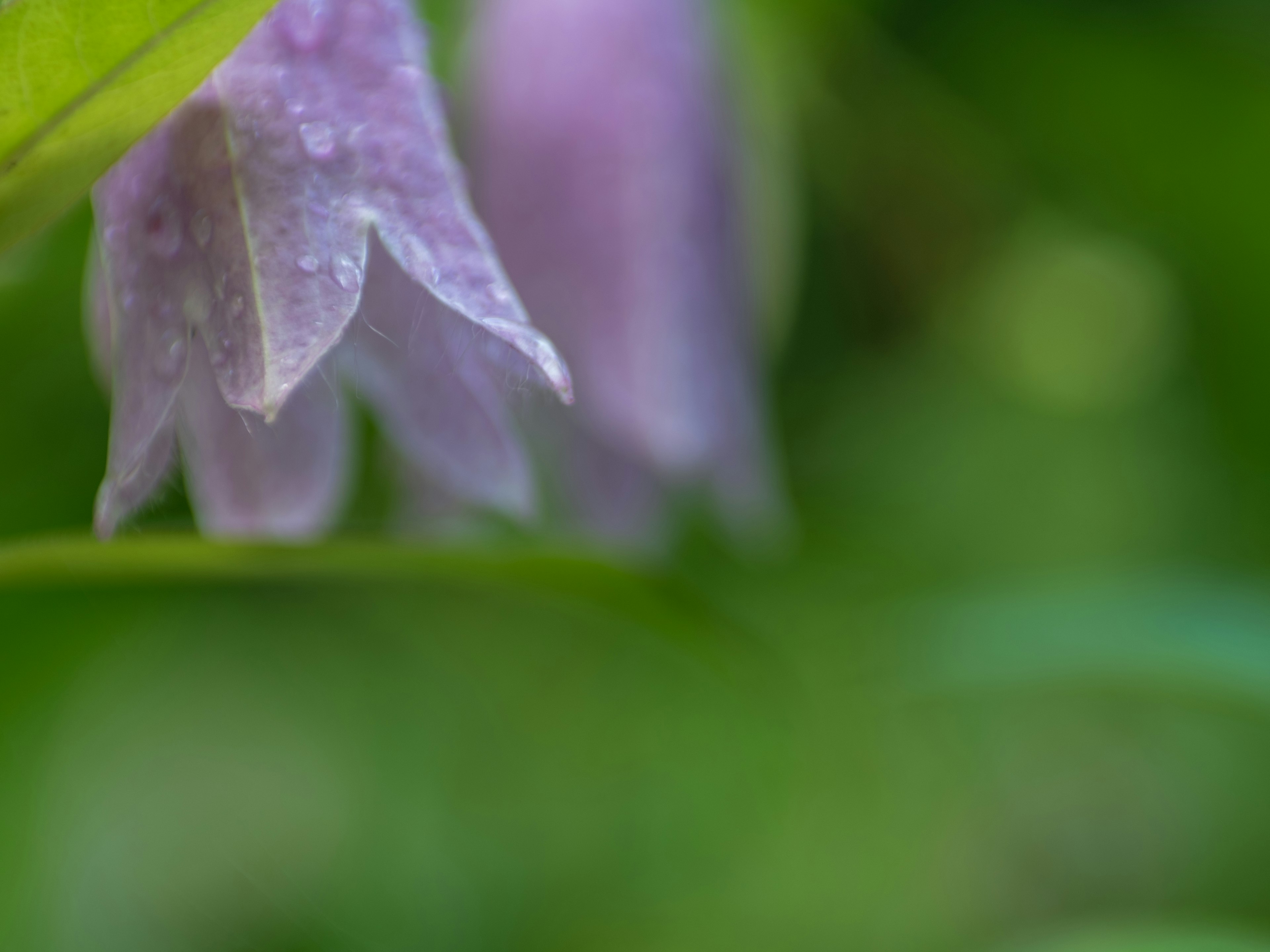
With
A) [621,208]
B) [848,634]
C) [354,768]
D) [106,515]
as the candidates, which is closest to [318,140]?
[106,515]

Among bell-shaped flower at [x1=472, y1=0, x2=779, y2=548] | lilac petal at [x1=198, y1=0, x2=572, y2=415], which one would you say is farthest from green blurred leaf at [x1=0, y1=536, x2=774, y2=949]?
lilac petal at [x1=198, y1=0, x2=572, y2=415]

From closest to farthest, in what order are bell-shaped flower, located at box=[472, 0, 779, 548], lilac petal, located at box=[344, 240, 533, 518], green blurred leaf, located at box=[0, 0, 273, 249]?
green blurred leaf, located at box=[0, 0, 273, 249]
lilac petal, located at box=[344, 240, 533, 518]
bell-shaped flower, located at box=[472, 0, 779, 548]

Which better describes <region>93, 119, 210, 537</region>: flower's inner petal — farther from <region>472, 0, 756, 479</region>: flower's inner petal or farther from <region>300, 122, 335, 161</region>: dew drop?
<region>472, 0, 756, 479</region>: flower's inner petal

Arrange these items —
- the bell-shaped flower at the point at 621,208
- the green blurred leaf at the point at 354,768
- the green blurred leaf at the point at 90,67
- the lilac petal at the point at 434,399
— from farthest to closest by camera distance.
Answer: the green blurred leaf at the point at 354,768 → the bell-shaped flower at the point at 621,208 → the lilac petal at the point at 434,399 → the green blurred leaf at the point at 90,67

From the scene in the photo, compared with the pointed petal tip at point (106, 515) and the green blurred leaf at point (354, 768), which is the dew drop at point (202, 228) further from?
the green blurred leaf at point (354, 768)

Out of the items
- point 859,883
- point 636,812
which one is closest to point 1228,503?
point 859,883

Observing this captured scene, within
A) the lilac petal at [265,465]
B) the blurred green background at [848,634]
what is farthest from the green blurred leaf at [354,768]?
the lilac petal at [265,465]

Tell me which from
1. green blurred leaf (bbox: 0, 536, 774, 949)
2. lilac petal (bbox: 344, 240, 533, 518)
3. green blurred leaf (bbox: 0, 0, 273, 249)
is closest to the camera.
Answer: green blurred leaf (bbox: 0, 0, 273, 249)

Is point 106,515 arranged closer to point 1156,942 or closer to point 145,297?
point 145,297

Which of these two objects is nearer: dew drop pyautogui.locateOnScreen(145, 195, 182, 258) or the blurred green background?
dew drop pyautogui.locateOnScreen(145, 195, 182, 258)
